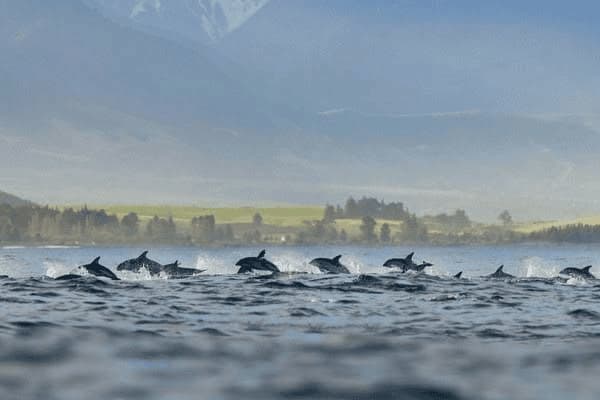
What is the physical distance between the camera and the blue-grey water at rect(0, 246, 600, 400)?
9.63 meters

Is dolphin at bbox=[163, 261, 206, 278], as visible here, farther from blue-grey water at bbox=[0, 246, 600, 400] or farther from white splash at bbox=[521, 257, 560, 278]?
white splash at bbox=[521, 257, 560, 278]

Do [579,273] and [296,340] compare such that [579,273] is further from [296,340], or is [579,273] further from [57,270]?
[57,270]

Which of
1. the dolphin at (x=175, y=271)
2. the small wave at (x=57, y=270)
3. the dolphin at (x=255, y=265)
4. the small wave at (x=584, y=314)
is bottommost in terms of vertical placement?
the small wave at (x=584, y=314)

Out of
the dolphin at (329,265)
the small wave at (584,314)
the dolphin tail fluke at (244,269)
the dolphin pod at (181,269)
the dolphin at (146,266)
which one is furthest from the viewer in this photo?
the dolphin at (329,265)

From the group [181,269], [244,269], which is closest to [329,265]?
[244,269]

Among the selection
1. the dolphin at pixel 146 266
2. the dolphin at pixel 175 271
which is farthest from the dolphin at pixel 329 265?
the dolphin at pixel 146 266

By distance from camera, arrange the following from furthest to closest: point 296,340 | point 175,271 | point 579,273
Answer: point 175,271, point 579,273, point 296,340

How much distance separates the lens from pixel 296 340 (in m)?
15.3

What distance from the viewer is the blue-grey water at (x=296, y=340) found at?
9633mm

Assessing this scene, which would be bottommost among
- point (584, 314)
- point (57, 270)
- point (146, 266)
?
point (584, 314)

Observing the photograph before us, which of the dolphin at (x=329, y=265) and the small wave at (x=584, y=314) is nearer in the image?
the small wave at (x=584, y=314)

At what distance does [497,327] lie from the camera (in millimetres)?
20625

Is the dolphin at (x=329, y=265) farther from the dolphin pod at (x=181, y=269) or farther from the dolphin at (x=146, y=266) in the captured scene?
the dolphin at (x=146, y=266)

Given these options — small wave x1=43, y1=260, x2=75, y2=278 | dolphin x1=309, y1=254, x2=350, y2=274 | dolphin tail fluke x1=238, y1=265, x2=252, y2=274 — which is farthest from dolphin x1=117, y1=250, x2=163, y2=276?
dolphin x1=309, y1=254, x2=350, y2=274
